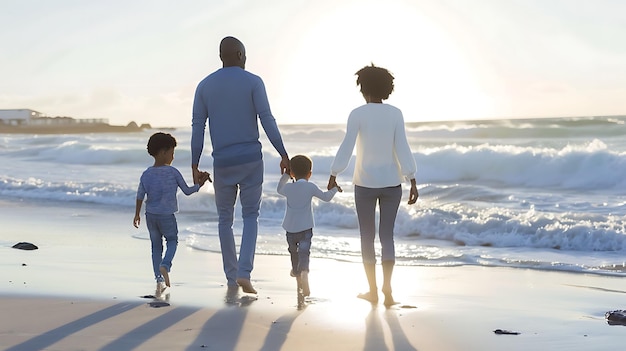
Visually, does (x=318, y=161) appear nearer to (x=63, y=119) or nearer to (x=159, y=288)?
(x=159, y=288)

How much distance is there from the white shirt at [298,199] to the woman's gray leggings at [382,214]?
0.26 metres

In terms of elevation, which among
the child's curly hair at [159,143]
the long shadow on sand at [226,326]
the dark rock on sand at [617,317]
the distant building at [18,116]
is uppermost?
the distant building at [18,116]

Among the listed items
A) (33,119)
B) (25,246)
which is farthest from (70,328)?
(33,119)

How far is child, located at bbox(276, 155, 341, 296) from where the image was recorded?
611 cm

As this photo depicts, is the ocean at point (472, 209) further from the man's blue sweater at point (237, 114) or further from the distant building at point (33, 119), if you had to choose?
the distant building at point (33, 119)

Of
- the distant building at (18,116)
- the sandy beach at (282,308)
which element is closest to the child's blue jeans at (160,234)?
the sandy beach at (282,308)

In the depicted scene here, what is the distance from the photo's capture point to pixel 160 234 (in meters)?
6.39

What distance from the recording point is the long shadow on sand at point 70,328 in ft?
14.3

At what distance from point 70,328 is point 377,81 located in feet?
8.43

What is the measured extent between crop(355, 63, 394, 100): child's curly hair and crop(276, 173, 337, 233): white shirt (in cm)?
75

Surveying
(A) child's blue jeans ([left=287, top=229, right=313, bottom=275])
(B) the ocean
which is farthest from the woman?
(B) the ocean

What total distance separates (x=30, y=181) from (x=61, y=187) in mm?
1615

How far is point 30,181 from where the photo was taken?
1812 centimetres

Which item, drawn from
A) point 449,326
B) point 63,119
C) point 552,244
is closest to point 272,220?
point 552,244
